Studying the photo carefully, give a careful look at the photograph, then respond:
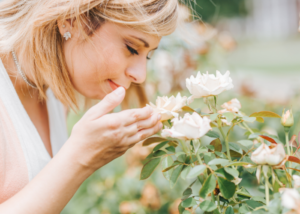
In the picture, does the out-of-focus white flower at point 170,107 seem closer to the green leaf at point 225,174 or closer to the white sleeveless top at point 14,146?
the green leaf at point 225,174

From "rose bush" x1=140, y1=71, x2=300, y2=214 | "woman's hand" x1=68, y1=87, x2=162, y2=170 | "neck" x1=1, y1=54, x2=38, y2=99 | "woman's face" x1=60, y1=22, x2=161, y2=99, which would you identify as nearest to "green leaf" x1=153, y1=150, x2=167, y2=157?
"rose bush" x1=140, y1=71, x2=300, y2=214

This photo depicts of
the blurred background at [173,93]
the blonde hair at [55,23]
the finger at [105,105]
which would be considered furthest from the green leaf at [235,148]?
the blurred background at [173,93]

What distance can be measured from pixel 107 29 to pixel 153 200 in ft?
3.08

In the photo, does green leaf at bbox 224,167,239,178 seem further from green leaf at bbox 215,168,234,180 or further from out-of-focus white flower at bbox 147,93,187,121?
out-of-focus white flower at bbox 147,93,187,121

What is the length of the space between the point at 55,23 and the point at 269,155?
96 centimetres

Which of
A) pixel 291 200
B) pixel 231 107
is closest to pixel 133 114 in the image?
pixel 231 107

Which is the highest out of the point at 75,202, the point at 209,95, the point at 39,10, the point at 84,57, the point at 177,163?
the point at 39,10

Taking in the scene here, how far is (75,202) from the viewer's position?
207 centimetres

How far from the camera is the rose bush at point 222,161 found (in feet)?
1.61

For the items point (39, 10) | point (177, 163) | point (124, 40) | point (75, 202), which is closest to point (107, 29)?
point (124, 40)

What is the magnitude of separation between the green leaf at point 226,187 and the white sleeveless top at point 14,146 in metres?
0.81

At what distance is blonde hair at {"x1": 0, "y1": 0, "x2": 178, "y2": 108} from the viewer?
1.02m

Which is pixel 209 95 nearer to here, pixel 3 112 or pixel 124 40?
pixel 124 40

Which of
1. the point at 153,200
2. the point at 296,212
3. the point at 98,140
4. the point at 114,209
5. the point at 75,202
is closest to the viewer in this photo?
the point at 296,212
